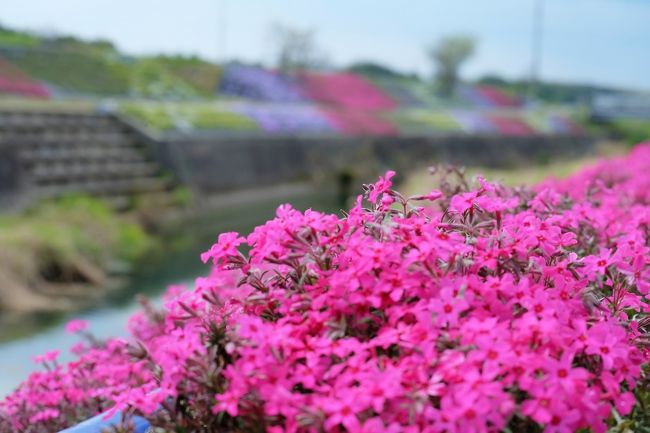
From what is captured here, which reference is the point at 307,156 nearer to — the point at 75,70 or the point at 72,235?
the point at 75,70

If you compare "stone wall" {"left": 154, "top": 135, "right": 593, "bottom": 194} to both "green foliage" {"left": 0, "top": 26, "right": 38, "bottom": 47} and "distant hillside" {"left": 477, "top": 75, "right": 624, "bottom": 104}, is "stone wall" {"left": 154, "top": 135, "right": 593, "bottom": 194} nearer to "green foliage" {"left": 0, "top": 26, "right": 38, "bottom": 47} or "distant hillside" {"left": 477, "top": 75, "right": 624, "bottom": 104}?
"green foliage" {"left": 0, "top": 26, "right": 38, "bottom": 47}

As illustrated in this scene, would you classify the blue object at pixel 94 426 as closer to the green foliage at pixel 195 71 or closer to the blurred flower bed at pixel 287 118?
the blurred flower bed at pixel 287 118

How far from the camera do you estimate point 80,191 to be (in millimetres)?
12953

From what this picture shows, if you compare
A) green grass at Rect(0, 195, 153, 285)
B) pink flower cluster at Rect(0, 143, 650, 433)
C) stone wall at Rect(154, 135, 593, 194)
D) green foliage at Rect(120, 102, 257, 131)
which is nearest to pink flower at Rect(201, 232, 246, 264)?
pink flower cluster at Rect(0, 143, 650, 433)

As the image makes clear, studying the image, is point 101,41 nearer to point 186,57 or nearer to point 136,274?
point 186,57

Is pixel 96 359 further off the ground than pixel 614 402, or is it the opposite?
pixel 614 402

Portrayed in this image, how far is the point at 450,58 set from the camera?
1578 inches

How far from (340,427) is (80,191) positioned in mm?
11930

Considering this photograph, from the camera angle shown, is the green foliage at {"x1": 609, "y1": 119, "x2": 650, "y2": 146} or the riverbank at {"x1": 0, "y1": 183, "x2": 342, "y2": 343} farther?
the green foliage at {"x1": 609, "y1": 119, "x2": 650, "y2": 146}

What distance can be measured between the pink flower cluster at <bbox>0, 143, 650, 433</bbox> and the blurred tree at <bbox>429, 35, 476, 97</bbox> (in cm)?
3761

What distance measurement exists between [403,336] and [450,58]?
39.6 metres

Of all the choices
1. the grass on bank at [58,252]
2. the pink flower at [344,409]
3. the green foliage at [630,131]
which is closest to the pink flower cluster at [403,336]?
the pink flower at [344,409]

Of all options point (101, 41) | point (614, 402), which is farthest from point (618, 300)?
point (101, 41)

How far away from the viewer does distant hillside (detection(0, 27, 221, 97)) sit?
21.1 meters
